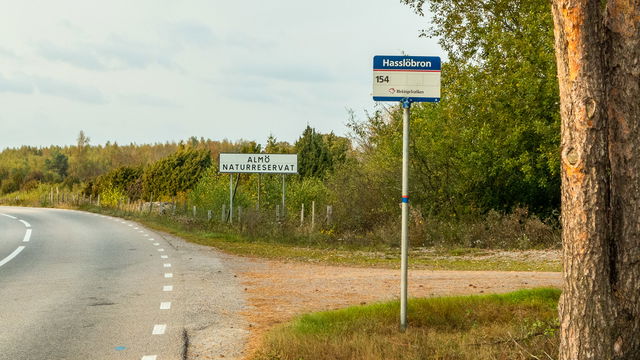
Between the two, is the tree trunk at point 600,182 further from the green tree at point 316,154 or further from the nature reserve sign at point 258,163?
the green tree at point 316,154

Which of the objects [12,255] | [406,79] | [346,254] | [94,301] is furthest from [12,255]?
[406,79]

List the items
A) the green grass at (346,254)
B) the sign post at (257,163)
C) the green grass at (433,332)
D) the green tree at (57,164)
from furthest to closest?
the green tree at (57,164), the sign post at (257,163), the green grass at (346,254), the green grass at (433,332)

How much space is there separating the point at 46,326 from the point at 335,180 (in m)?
21.1

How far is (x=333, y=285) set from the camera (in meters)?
13.0

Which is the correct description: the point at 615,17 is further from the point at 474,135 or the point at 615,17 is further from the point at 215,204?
the point at 215,204

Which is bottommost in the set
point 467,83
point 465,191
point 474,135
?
point 465,191

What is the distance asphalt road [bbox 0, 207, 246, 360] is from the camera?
7.91 metres

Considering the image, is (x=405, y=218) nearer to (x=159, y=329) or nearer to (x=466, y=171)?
(x=159, y=329)

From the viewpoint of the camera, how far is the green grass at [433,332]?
696 centimetres

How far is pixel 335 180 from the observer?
29.8 meters

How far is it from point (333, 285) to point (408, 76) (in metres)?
5.89

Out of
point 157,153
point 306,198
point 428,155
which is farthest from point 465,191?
point 157,153

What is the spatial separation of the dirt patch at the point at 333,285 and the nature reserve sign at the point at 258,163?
1602 centimetres

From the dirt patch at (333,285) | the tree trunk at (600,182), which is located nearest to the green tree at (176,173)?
the dirt patch at (333,285)
